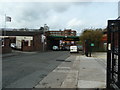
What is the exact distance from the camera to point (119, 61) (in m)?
6.02

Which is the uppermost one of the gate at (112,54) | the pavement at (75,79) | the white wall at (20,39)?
the white wall at (20,39)

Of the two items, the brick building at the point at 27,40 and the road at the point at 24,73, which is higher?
the brick building at the point at 27,40

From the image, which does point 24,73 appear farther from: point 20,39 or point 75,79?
point 20,39

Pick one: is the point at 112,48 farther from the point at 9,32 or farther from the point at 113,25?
the point at 9,32

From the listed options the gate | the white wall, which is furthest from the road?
the white wall

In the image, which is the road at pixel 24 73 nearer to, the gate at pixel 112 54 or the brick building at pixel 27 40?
the gate at pixel 112 54

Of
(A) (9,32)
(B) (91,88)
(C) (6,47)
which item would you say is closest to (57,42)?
(A) (9,32)

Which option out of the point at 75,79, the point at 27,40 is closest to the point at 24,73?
the point at 75,79

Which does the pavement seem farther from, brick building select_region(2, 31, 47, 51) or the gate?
brick building select_region(2, 31, 47, 51)

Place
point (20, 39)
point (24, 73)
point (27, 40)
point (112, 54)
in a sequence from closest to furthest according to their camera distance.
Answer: point (112, 54) < point (24, 73) < point (27, 40) < point (20, 39)

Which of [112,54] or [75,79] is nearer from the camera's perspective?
[112,54]

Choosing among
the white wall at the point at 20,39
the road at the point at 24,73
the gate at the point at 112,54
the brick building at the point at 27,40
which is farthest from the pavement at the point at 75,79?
the white wall at the point at 20,39

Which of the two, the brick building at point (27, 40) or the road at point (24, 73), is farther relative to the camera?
the brick building at point (27, 40)

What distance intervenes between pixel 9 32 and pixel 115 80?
6422 centimetres
